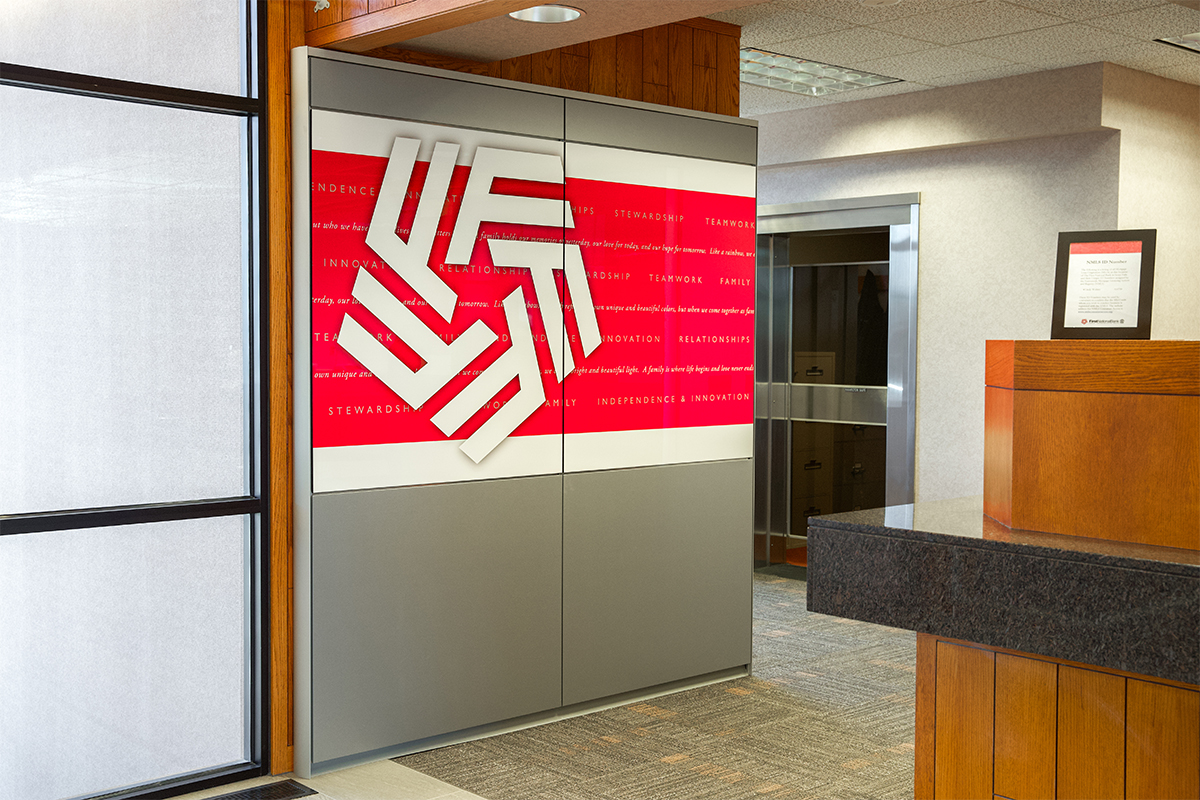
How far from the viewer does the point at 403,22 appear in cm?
365

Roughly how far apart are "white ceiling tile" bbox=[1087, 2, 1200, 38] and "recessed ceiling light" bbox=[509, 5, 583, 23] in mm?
2538

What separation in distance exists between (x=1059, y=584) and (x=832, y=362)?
4.90 meters

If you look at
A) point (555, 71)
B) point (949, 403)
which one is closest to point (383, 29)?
point (555, 71)

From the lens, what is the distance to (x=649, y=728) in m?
4.49

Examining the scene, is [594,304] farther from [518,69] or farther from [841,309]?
[841,309]

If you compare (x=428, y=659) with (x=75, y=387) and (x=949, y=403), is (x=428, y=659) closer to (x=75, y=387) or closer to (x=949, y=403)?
(x=75, y=387)

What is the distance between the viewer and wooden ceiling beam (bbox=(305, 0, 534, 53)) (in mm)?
3457

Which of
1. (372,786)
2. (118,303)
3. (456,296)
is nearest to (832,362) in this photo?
(456,296)

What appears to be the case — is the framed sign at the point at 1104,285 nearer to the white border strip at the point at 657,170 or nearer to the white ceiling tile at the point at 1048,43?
the white border strip at the point at 657,170

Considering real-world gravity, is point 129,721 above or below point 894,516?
below

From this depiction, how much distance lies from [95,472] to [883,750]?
9.40 ft

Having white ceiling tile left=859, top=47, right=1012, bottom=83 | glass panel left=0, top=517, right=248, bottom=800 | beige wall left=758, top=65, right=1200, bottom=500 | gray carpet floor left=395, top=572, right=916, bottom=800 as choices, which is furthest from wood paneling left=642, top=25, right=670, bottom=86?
gray carpet floor left=395, top=572, right=916, bottom=800

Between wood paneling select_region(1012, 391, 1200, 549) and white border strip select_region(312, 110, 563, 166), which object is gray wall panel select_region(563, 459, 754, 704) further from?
wood paneling select_region(1012, 391, 1200, 549)

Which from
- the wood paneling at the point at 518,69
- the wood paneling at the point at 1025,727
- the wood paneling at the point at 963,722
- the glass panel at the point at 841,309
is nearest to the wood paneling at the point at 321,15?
the wood paneling at the point at 518,69
